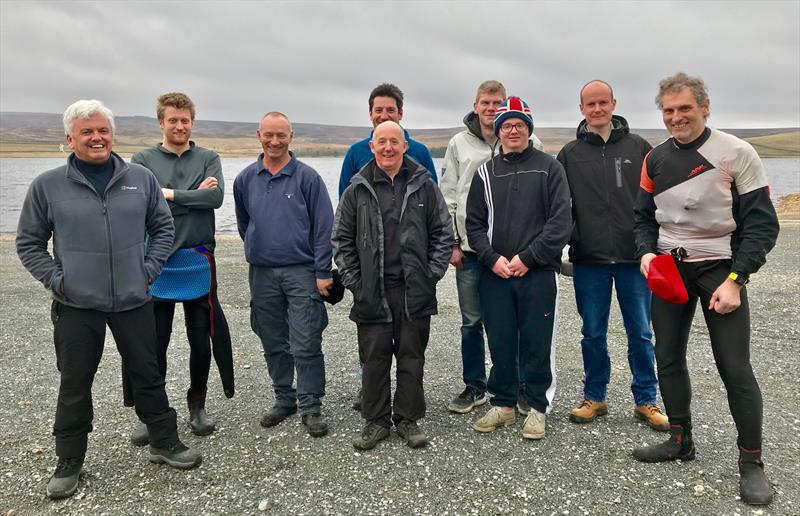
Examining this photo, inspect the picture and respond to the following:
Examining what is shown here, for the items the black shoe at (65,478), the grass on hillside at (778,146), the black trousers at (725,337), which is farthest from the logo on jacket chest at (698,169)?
the grass on hillside at (778,146)

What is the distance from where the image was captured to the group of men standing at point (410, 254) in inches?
150

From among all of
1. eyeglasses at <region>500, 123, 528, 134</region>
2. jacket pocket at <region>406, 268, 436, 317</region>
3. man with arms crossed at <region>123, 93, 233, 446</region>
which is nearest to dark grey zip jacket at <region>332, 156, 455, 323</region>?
jacket pocket at <region>406, 268, 436, 317</region>

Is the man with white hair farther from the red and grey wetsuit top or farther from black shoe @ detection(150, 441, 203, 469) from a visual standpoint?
the red and grey wetsuit top

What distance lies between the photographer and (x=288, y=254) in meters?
4.76

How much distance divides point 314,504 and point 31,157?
185618 millimetres

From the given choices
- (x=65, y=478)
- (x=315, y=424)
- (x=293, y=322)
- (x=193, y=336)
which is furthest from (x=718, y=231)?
(x=65, y=478)

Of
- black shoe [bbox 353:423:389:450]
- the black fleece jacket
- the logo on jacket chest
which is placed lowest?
black shoe [bbox 353:423:389:450]

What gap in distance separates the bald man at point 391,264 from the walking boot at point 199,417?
56.2 inches

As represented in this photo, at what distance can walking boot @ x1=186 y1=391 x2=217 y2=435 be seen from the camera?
16.0 ft

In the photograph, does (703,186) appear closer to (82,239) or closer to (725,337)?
(725,337)

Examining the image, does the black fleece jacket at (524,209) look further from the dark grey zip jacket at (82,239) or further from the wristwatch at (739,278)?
the dark grey zip jacket at (82,239)

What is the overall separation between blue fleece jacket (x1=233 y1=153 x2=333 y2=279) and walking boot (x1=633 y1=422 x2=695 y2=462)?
3.05 m

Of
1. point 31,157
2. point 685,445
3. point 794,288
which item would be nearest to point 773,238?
point 685,445

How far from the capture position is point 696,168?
3803 mm
